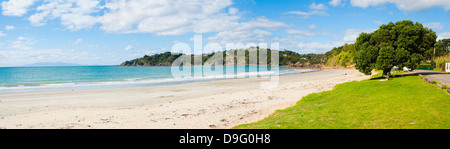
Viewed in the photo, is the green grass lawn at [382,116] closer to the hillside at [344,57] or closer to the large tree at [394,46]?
the large tree at [394,46]

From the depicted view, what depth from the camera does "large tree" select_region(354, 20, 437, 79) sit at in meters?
21.5

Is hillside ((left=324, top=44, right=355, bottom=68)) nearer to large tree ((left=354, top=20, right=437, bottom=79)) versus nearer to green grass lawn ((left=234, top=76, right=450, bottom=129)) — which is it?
large tree ((left=354, top=20, right=437, bottom=79))

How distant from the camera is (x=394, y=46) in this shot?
74.3ft

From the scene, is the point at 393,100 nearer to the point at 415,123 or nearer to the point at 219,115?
the point at 415,123

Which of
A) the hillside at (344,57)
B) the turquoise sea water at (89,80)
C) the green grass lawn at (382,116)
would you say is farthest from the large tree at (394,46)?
the hillside at (344,57)

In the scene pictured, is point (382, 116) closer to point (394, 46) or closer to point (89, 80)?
point (394, 46)

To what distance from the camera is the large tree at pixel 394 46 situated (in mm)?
21453

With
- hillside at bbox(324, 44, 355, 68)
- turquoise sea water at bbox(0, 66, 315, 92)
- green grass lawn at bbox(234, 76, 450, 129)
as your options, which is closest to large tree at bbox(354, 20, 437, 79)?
green grass lawn at bbox(234, 76, 450, 129)
